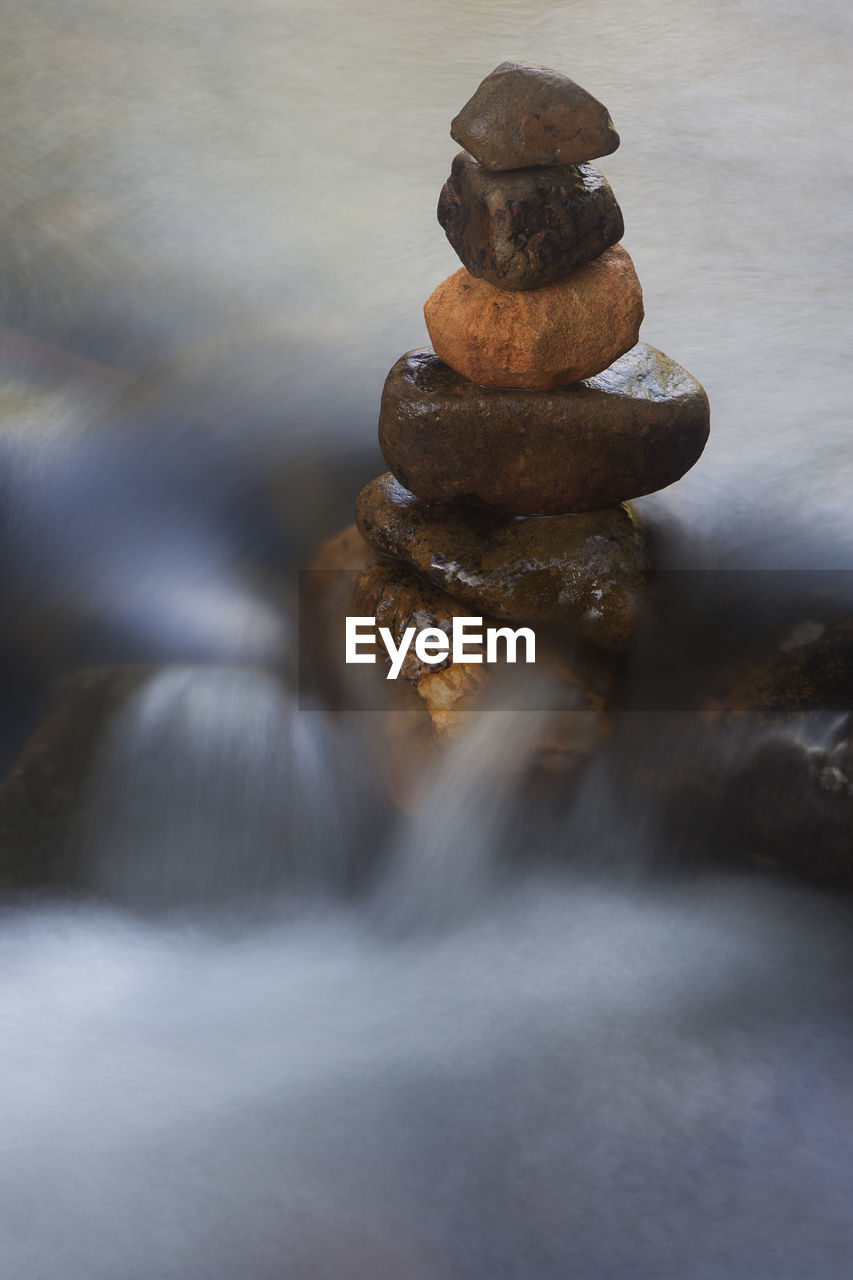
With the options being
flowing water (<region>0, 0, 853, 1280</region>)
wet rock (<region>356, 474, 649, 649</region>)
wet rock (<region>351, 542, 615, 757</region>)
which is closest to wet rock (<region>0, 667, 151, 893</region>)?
flowing water (<region>0, 0, 853, 1280</region>)

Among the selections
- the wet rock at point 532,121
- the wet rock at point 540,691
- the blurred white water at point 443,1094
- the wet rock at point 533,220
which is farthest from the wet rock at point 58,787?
the wet rock at point 532,121

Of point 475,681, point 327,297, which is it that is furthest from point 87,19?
point 475,681

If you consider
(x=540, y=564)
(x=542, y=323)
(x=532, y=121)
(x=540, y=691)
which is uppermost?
(x=532, y=121)

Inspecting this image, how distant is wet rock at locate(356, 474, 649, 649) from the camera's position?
3.46 m

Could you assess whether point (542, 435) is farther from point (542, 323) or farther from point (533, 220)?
point (533, 220)

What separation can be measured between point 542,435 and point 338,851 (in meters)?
1.31

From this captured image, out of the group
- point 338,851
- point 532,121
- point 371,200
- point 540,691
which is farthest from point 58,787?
point 371,200

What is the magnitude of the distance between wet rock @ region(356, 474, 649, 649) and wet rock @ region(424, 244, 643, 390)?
17.7 inches

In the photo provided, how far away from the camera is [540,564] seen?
A: 11.4ft

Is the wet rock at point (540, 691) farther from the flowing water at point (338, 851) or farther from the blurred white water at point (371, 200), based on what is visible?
the blurred white water at point (371, 200)

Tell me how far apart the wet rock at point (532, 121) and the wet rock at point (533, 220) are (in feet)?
0.21

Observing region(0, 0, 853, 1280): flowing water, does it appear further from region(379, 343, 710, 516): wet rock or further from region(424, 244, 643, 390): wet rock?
region(424, 244, 643, 390): wet rock

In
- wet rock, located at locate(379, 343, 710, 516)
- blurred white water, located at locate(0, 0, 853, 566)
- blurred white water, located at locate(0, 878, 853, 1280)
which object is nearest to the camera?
blurred white water, located at locate(0, 878, 853, 1280)

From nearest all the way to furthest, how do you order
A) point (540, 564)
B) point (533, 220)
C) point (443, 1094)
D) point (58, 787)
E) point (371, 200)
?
point (443, 1094), point (533, 220), point (540, 564), point (58, 787), point (371, 200)
